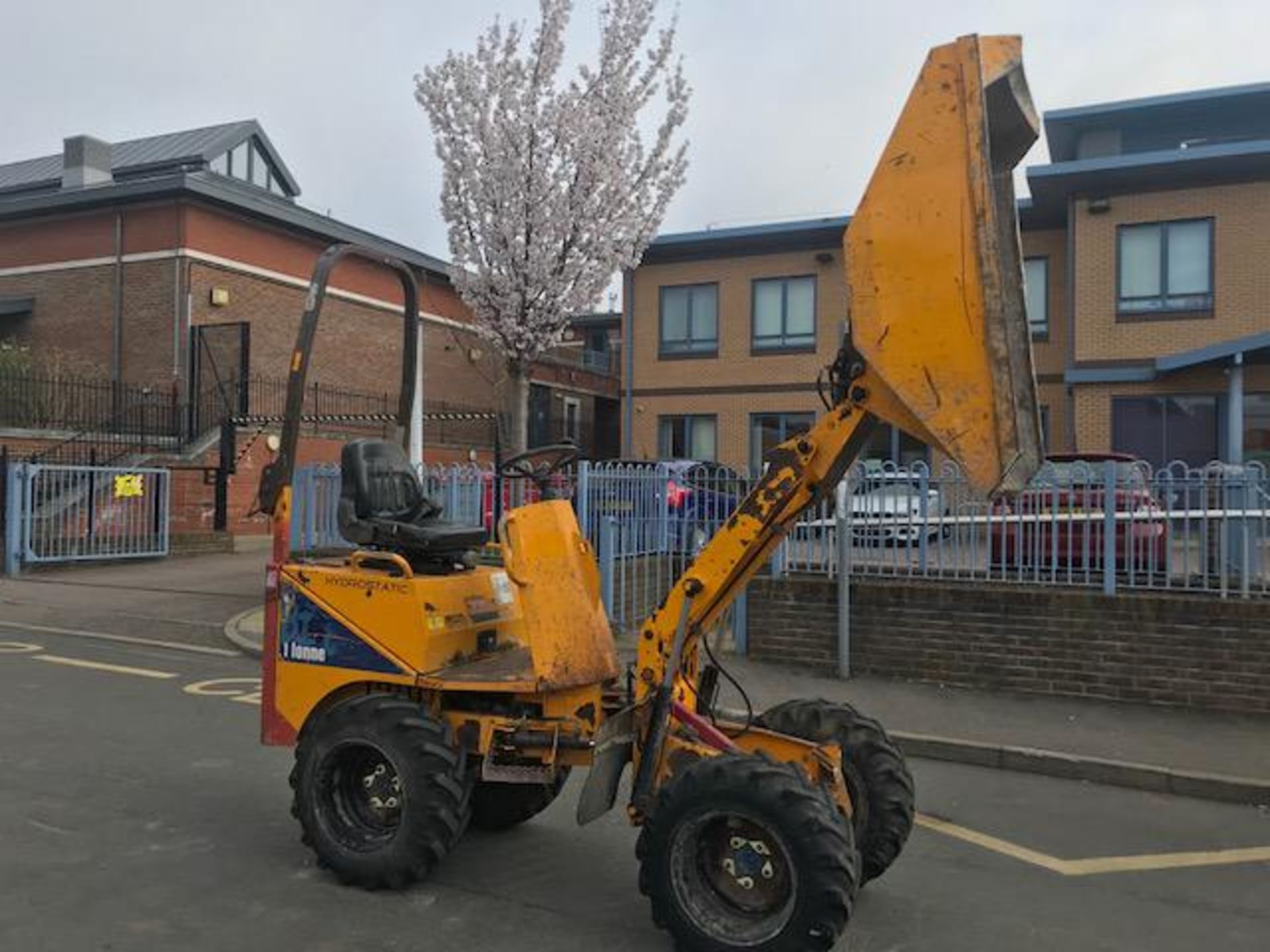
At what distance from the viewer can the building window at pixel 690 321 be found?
25.6m

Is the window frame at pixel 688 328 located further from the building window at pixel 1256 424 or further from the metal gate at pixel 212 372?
the building window at pixel 1256 424

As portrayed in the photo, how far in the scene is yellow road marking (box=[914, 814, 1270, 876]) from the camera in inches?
196

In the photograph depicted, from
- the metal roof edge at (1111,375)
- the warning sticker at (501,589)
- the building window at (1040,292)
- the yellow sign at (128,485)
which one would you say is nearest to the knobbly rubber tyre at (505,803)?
the warning sticker at (501,589)

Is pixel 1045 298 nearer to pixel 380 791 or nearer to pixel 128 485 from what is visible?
pixel 128 485

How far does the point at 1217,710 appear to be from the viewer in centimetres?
794

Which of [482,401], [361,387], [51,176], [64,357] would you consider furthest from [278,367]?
[51,176]

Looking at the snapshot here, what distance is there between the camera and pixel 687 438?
25.9 metres

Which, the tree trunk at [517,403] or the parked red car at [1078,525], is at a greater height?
the tree trunk at [517,403]

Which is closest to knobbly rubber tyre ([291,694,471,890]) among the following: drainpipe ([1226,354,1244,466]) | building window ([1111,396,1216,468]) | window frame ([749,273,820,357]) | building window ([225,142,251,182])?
drainpipe ([1226,354,1244,466])

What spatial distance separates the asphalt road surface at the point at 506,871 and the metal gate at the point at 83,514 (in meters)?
9.98

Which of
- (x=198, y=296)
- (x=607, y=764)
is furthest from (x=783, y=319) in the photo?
(x=607, y=764)

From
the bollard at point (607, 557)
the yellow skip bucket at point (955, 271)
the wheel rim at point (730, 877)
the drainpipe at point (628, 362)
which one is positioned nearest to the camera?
the yellow skip bucket at point (955, 271)

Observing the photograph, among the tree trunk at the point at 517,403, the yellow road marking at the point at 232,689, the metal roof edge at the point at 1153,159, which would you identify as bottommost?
the yellow road marking at the point at 232,689

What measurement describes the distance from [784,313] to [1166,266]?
8.14 m
